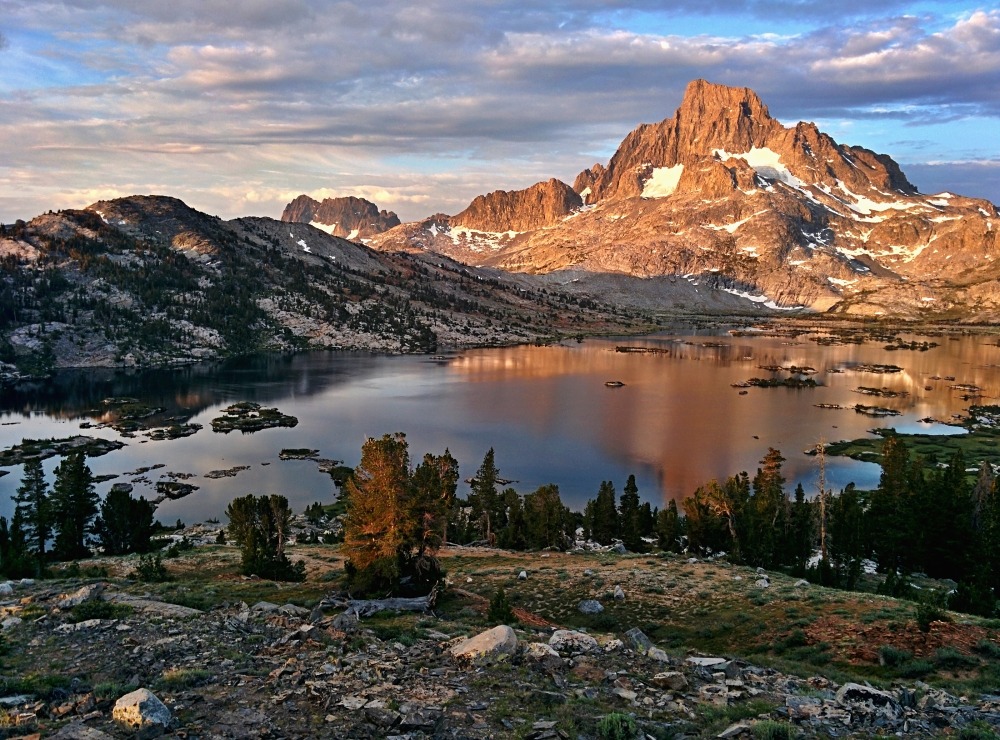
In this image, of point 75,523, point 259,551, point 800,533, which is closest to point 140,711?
point 259,551

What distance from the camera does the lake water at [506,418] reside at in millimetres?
84562

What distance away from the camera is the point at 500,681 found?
16391mm

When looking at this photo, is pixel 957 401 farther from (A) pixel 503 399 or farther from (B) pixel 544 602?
(B) pixel 544 602

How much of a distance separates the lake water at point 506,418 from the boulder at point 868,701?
58.1m

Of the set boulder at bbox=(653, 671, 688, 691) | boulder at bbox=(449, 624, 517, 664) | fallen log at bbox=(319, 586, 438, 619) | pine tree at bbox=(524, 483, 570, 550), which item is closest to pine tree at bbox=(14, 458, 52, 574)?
pine tree at bbox=(524, 483, 570, 550)

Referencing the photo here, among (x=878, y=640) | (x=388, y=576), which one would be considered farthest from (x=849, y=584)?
(x=388, y=576)

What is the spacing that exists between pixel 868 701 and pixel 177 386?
153 metres

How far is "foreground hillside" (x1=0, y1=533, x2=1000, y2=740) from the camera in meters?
14.2

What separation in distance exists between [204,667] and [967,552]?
47981 mm

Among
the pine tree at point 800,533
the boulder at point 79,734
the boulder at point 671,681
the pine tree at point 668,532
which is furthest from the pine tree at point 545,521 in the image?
the boulder at point 79,734

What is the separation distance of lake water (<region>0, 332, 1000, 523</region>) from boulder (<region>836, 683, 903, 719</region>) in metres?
58.1

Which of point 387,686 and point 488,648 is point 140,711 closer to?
point 387,686

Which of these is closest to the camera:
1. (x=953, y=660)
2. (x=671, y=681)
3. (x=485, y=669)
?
(x=671, y=681)

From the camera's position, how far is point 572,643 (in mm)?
Result: 19281
